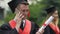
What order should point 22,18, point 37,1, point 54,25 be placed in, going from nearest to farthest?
point 22,18, point 54,25, point 37,1

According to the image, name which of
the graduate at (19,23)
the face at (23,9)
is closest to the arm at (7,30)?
the graduate at (19,23)

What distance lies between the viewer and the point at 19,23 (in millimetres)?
6133

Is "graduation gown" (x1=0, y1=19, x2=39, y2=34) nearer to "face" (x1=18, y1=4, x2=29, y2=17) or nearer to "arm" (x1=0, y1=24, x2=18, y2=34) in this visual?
"arm" (x1=0, y1=24, x2=18, y2=34)

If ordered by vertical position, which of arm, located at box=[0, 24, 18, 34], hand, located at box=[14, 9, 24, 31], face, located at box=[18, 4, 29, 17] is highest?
face, located at box=[18, 4, 29, 17]

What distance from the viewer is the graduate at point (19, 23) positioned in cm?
611

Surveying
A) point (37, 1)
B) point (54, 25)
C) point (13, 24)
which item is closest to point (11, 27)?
point (13, 24)

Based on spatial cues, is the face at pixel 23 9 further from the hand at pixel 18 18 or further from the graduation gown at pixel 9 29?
the graduation gown at pixel 9 29

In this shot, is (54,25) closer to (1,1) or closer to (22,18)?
(22,18)

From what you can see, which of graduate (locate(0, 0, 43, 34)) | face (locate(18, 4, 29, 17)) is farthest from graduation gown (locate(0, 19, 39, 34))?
face (locate(18, 4, 29, 17))

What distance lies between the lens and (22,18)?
239 inches

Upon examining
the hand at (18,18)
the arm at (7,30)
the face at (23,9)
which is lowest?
the arm at (7,30)

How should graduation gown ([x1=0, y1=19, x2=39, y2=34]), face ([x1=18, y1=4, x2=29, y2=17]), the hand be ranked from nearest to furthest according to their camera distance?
the hand
face ([x1=18, y1=4, x2=29, y2=17])
graduation gown ([x1=0, y1=19, x2=39, y2=34])

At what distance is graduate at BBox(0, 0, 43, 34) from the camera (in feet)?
20.1

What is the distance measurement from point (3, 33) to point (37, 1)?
16.1 meters
